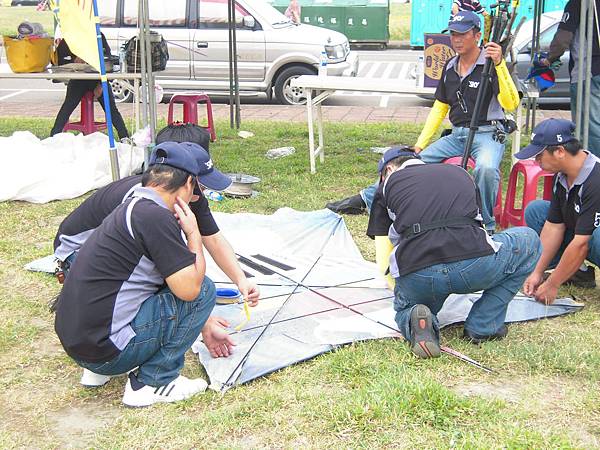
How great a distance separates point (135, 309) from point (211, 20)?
8678 millimetres

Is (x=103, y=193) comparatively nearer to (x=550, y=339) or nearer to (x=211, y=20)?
(x=550, y=339)

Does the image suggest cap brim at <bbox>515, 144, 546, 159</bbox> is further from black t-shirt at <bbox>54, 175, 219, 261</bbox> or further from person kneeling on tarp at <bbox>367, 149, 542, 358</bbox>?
black t-shirt at <bbox>54, 175, 219, 261</bbox>

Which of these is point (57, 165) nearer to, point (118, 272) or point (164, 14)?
point (118, 272)

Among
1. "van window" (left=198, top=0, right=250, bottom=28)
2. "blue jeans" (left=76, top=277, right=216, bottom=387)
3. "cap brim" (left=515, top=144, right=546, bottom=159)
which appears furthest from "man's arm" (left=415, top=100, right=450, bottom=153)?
"van window" (left=198, top=0, right=250, bottom=28)

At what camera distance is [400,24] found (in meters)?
21.7

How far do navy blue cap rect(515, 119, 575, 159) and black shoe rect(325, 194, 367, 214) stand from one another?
1.83m

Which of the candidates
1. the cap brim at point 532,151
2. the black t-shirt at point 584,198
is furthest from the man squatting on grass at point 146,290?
the black t-shirt at point 584,198

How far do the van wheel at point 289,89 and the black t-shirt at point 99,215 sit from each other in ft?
25.1

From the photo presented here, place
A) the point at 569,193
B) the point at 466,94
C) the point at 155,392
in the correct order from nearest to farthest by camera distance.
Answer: the point at 155,392, the point at 569,193, the point at 466,94

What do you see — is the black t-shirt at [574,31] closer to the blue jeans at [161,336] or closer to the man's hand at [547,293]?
the man's hand at [547,293]

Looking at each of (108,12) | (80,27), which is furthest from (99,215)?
(108,12)

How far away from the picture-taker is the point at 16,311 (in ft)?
13.4

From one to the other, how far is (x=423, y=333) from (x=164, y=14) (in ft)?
29.0

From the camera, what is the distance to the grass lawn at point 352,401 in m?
2.80
